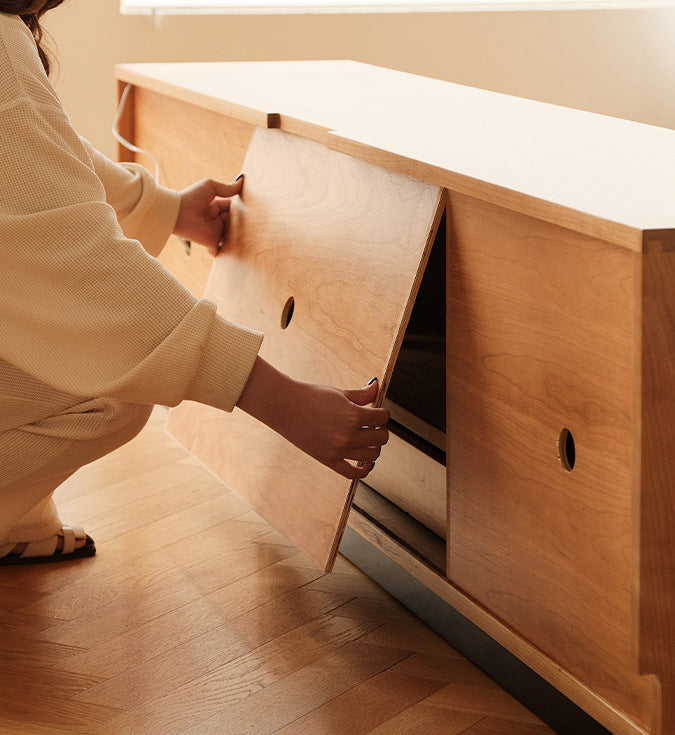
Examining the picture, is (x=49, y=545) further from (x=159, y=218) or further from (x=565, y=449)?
(x=565, y=449)

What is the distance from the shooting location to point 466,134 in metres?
1.07

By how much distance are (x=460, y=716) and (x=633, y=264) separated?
49 centimetres

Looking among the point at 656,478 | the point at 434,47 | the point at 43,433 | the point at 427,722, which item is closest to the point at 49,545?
the point at 43,433

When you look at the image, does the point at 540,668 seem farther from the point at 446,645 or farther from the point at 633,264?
the point at 633,264

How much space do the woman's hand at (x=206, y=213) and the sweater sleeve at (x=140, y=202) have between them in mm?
15

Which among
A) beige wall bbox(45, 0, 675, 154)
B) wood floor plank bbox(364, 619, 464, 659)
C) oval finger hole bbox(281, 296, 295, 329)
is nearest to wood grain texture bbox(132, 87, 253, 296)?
oval finger hole bbox(281, 296, 295, 329)

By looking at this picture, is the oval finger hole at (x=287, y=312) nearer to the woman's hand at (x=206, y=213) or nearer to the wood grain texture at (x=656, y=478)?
the woman's hand at (x=206, y=213)

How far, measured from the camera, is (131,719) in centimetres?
95

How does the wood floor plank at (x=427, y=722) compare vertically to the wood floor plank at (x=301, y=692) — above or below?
below

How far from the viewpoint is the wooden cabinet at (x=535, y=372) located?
2.39ft

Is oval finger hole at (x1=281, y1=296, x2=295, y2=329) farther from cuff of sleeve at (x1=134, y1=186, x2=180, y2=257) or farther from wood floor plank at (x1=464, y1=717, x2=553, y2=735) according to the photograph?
wood floor plank at (x1=464, y1=717, x2=553, y2=735)

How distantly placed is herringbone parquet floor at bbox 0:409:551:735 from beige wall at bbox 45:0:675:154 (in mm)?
1548

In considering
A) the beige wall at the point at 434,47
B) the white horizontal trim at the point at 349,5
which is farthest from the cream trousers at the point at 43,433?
the white horizontal trim at the point at 349,5

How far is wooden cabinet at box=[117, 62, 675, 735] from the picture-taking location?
728 millimetres
